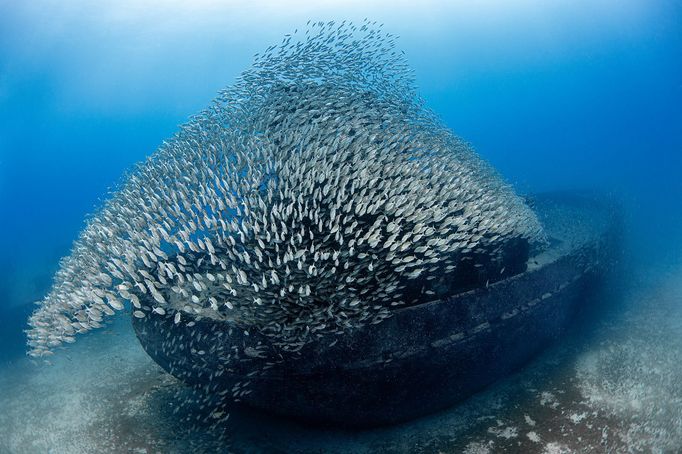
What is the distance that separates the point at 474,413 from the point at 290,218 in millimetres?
4190

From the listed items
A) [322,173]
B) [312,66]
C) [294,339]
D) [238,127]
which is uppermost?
[312,66]

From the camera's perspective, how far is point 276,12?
4844cm

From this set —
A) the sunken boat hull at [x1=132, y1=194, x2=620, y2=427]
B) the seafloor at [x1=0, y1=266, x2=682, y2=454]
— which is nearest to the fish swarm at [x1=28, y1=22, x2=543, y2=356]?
the sunken boat hull at [x1=132, y1=194, x2=620, y2=427]

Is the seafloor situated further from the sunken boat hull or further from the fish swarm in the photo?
the fish swarm

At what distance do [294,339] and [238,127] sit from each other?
450 cm

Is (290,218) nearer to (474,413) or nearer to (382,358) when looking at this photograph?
(382,358)

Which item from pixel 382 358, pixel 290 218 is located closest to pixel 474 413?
pixel 382 358

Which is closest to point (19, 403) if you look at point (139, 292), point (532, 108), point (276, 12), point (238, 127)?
point (139, 292)

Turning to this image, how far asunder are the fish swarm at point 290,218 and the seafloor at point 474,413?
64.9 inches

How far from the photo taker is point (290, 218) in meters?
5.54

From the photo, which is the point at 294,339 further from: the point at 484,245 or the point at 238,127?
the point at 238,127

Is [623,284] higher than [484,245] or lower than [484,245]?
lower

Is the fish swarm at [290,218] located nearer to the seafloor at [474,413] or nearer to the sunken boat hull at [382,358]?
the sunken boat hull at [382,358]

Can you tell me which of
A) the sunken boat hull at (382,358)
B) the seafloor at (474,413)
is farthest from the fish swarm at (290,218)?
the seafloor at (474,413)
